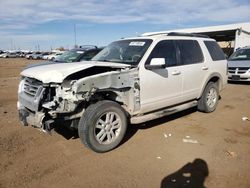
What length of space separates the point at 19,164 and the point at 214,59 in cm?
523

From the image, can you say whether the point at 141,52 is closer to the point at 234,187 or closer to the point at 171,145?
the point at 171,145

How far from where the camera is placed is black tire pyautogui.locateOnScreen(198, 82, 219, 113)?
270 inches

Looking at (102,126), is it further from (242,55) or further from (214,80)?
(242,55)

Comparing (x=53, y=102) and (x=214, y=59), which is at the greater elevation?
(x=214, y=59)

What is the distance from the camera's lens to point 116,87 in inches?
184

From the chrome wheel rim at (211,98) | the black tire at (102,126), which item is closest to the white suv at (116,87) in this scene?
the black tire at (102,126)

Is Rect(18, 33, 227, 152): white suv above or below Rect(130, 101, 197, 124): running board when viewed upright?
above

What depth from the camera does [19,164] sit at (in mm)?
4297

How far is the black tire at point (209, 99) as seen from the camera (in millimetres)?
6855

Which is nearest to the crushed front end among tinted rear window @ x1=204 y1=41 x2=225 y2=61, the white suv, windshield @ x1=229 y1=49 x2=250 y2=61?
the white suv

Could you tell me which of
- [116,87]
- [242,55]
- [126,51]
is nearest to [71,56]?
[126,51]

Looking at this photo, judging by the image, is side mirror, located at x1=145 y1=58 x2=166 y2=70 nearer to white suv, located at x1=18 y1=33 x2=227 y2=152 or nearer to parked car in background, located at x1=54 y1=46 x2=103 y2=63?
white suv, located at x1=18 y1=33 x2=227 y2=152

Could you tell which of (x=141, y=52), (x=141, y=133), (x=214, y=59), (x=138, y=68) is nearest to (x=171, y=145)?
(x=141, y=133)

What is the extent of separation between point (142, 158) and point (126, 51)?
7.52ft
